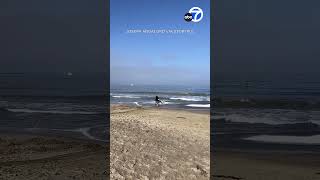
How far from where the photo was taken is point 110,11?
439 cm

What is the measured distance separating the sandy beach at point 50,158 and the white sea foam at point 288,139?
2.98 m

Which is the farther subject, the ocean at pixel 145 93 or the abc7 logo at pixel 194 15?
the ocean at pixel 145 93

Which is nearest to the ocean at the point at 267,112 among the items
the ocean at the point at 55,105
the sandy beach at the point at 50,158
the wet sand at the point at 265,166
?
the wet sand at the point at 265,166

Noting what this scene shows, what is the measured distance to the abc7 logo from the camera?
4327 mm

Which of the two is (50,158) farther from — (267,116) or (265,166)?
(267,116)

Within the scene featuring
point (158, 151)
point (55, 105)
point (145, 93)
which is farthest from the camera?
point (55, 105)

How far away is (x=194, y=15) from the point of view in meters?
4.38

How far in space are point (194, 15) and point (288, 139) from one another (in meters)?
4.22

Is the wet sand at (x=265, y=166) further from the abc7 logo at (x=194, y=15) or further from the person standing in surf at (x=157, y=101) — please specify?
the abc7 logo at (x=194, y=15)

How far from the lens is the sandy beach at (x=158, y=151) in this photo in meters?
4.55

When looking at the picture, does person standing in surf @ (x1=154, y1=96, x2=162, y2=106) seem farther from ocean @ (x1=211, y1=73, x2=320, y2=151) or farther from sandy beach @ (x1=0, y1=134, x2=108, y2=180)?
ocean @ (x1=211, y1=73, x2=320, y2=151)

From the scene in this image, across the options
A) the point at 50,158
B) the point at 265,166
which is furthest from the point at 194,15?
the point at 50,158

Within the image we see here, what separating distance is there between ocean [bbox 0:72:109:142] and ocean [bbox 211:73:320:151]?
2.59 metres

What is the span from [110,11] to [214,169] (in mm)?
2398
